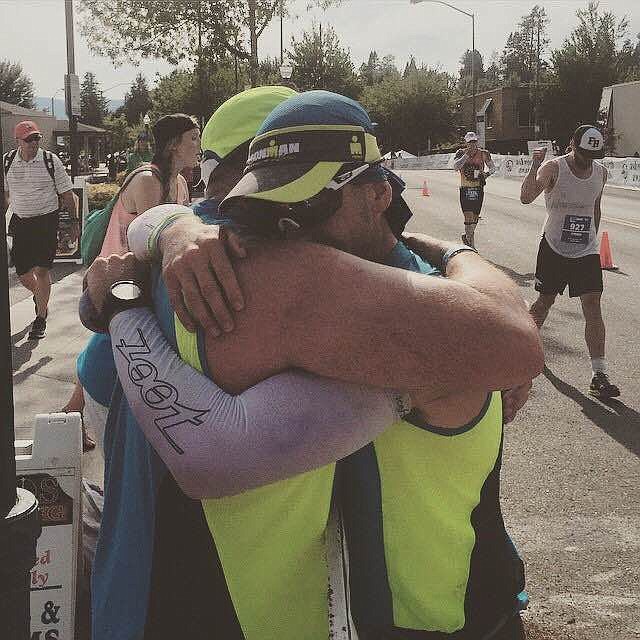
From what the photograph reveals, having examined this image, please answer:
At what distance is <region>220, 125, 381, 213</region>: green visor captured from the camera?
1377mm

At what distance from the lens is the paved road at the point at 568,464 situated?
3.33 m

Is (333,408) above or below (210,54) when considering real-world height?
below

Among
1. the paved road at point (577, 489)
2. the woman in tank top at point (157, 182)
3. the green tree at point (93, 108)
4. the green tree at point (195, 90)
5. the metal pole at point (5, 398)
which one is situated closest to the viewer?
the metal pole at point (5, 398)

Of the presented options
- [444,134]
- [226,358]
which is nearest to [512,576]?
[226,358]

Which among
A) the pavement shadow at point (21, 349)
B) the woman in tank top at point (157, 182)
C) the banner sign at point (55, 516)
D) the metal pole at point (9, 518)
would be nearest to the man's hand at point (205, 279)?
the metal pole at point (9, 518)

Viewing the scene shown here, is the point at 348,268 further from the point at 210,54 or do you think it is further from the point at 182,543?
the point at 210,54

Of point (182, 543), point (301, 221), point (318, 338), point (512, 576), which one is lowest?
point (512, 576)

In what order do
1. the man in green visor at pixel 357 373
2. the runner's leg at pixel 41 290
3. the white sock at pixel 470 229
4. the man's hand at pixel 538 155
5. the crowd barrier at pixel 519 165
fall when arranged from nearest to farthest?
1. the man in green visor at pixel 357 373
2. the man's hand at pixel 538 155
3. the runner's leg at pixel 41 290
4. the white sock at pixel 470 229
5. the crowd barrier at pixel 519 165

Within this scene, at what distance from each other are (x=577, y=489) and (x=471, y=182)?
11181 mm

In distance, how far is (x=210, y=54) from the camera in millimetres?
44656

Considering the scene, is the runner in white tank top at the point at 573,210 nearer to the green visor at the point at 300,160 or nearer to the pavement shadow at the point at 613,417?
the pavement shadow at the point at 613,417

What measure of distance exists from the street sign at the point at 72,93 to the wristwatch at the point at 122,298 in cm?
1676

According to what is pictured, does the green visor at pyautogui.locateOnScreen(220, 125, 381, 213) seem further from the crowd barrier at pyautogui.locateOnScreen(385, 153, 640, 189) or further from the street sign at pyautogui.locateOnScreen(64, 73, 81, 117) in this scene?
the street sign at pyautogui.locateOnScreen(64, 73, 81, 117)

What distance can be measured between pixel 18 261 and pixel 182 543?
7.61 meters
